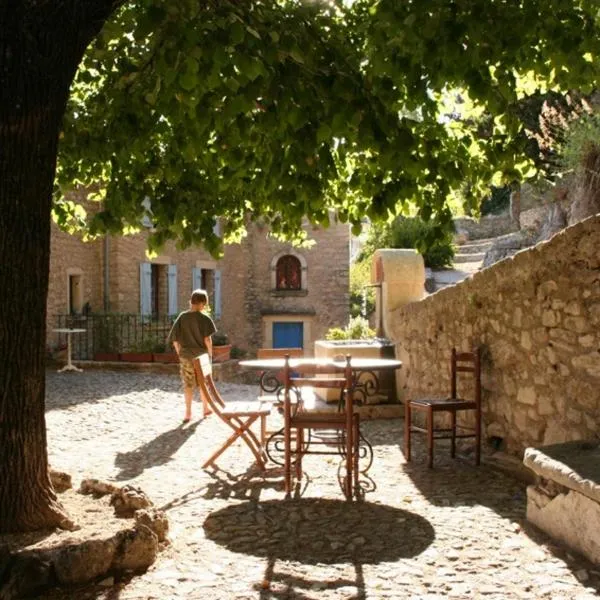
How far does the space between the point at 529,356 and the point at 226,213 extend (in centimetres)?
287

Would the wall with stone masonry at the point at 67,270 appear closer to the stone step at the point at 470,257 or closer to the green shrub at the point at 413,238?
the green shrub at the point at 413,238

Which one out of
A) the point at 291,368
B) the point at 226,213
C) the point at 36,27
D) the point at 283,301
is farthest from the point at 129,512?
the point at 283,301

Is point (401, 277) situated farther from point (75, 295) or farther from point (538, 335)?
point (75, 295)

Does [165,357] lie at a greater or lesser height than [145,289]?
lesser

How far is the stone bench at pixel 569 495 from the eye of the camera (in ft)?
11.4

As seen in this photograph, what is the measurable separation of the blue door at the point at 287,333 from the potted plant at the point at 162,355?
7.61 meters

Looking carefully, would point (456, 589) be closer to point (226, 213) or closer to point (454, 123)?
point (454, 123)

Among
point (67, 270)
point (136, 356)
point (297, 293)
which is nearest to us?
point (136, 356)

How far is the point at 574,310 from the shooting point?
15.5 feet

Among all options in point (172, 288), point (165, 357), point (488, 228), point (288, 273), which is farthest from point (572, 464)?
point (488, 228)

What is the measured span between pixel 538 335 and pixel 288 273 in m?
18.7

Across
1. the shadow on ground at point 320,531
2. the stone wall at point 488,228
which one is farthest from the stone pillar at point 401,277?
the stone wall at point 488,228

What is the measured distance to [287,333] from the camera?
23.5 meters

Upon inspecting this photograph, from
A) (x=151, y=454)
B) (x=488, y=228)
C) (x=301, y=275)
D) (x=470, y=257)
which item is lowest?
(x=151, y=454)
